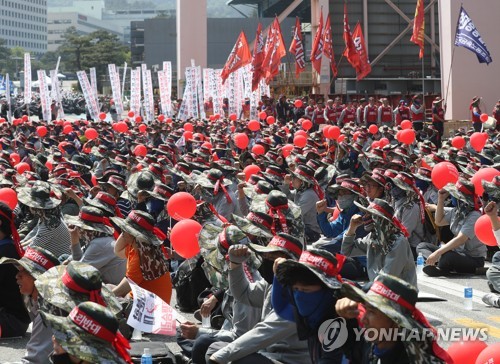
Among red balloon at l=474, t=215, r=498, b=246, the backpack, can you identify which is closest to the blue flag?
red balloon at l=474, t=215, r=498, b=246

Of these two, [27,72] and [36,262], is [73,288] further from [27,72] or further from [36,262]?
[27,72]

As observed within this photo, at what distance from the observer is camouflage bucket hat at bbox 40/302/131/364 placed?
16.4 feet

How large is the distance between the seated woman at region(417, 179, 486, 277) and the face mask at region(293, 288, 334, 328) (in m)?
6.06

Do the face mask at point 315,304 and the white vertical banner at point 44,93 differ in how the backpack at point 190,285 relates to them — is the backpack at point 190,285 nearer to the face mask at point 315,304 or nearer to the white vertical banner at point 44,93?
the face mask at point 315,304

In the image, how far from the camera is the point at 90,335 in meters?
5.06

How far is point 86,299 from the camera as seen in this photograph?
6.40 metres

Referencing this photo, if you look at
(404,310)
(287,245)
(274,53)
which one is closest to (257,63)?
(274,53)

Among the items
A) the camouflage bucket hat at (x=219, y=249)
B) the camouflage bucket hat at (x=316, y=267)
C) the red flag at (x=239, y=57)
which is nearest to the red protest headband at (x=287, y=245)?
the camouflage bucket hat at (x=219, y=249)

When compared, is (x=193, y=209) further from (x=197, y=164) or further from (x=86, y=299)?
(x=197, y=164)

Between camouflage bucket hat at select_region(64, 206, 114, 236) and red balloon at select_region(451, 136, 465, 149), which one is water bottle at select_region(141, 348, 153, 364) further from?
red balloon at select_region(451, 136, 465, 149)

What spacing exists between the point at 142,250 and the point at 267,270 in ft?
7.36

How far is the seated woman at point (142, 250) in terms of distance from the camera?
915 cm

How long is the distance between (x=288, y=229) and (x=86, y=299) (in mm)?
3940

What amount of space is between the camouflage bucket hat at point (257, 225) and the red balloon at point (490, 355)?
12.3 feet
